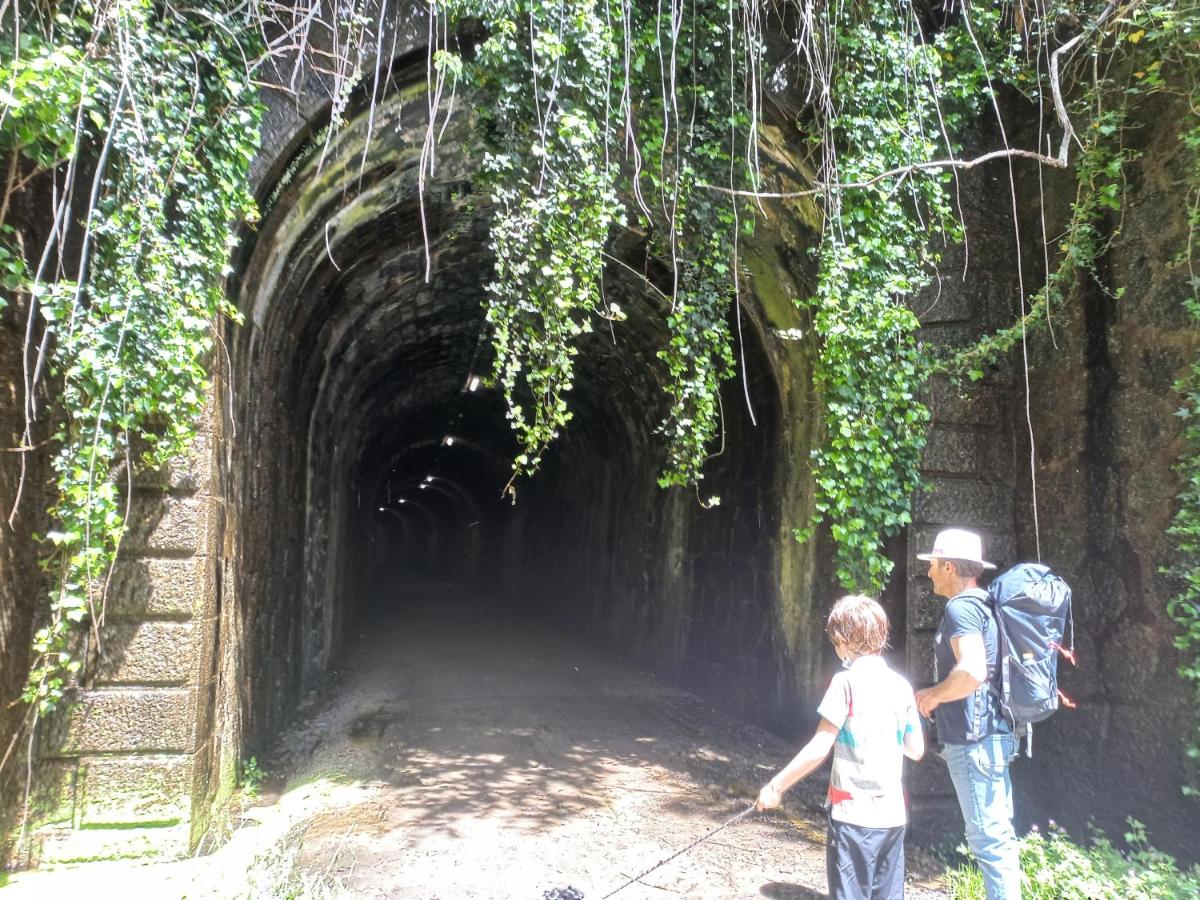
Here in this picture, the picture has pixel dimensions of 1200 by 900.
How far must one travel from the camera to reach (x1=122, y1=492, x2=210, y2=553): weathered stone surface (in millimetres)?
4066

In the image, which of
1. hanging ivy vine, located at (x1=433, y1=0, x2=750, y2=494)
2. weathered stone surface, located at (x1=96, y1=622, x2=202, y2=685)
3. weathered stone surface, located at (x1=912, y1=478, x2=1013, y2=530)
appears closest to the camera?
weathered stone surface, located at (x1=96, y1=622, x2=202, y2=685)

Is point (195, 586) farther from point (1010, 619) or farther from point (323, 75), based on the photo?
point (1010, 619)

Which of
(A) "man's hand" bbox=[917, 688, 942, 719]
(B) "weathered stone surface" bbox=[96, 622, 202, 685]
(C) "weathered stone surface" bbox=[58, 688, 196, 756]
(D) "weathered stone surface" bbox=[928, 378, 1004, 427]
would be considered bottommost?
(C) "weathered stone surface" bbox=[58, 688, 196, 756]

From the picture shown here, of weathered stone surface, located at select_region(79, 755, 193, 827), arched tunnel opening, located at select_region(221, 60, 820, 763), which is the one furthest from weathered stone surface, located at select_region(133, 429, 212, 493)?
weathered stone surface, located at select_region(79, 755, 193, 827)

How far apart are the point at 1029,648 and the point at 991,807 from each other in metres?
0.68

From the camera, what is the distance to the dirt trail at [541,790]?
13.3 ft

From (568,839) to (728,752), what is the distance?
2.11 m

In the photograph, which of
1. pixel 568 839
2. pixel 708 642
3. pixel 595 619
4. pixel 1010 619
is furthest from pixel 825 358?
pixel 595 619

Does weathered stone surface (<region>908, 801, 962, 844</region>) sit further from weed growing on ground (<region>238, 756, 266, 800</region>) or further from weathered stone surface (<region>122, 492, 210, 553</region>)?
weathered stone surface (<region>122, 492, 210, 553</region>)

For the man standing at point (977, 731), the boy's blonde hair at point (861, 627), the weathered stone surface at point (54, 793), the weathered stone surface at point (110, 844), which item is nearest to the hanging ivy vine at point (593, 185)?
the weathered stone surface at point (54, 793)

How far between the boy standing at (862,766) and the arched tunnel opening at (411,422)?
2091mm

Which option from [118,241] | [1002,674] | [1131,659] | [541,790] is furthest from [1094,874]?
[118,241]

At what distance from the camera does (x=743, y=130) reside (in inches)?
200

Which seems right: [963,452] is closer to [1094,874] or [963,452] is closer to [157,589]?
[1094,874]
